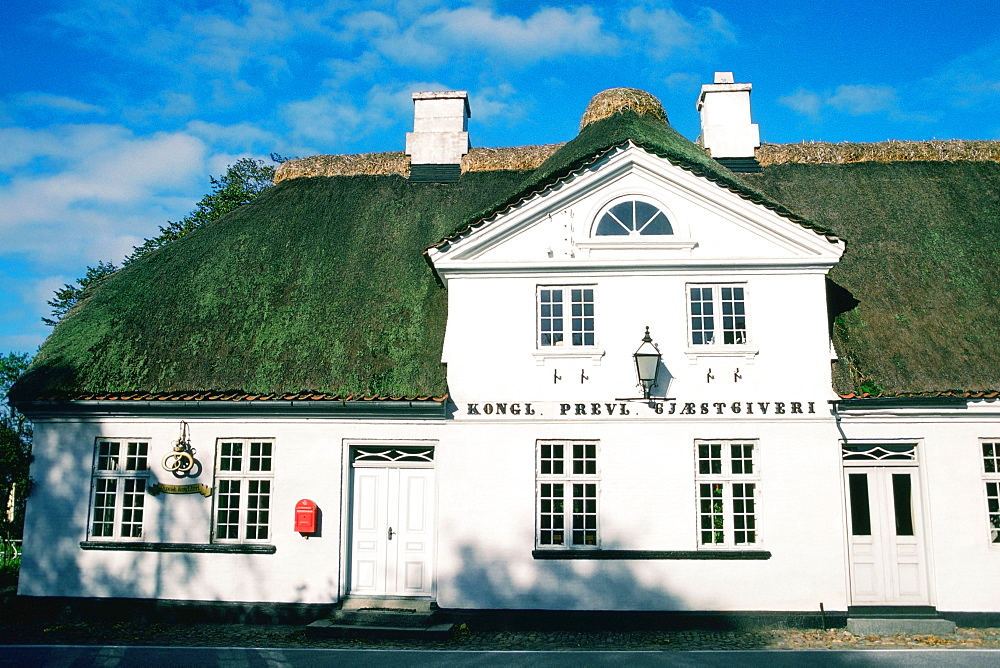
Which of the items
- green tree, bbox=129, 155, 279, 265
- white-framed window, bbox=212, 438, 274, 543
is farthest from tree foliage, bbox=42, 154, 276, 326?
white-framed window, bbox=212, 438, 274, 543

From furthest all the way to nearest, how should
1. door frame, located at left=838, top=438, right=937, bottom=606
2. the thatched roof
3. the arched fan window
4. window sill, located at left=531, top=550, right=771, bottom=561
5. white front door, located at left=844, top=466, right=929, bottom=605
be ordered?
the arched fan window
the thatched roof
white front door, located at left=844, top=466, right=929, bottom=605
door frame, located at left=838, top=438, right=937, bottom=606
window sill, located at left=531, top=550, right=771, bottom=561

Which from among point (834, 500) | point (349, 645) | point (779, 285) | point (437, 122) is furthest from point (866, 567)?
point (437, 122)

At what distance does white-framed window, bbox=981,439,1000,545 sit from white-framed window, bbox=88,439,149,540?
43.1ft

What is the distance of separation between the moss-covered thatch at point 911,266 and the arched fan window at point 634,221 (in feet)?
11.1

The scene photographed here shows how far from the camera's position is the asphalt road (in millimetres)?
9305

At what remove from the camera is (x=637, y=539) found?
11367 millimetres

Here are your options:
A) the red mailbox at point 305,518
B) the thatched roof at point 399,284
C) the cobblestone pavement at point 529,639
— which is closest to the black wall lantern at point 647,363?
the thatched roof at point 399,284

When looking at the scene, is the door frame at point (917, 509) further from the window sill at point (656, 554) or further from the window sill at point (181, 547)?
the window sill at point (181, 547)

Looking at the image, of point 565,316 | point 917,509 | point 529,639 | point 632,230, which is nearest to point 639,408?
point 565,316

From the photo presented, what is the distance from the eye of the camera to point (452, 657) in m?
9.71

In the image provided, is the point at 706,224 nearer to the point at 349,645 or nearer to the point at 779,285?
the point at 779,285

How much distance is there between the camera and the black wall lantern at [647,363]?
11359 mm

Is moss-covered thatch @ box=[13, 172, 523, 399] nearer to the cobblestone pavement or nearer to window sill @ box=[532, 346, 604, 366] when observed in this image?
window sill @ box=[532, 346, 604, 366]

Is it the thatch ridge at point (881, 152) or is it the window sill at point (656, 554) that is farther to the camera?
the thatch ridge at point (881, 152)
